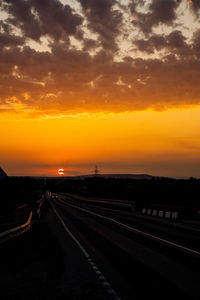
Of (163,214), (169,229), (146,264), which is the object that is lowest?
(146,264)

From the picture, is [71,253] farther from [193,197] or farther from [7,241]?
[193,197]

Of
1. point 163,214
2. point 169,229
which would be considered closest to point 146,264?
point 169,229

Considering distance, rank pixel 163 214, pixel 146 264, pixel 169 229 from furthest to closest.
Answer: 1. pixel 163 214
2. pixel 169 229
3. pixel 146 264

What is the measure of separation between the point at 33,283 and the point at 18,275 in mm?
1540

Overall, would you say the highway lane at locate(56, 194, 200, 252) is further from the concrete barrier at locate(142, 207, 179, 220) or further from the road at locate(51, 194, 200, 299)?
the concrete barrier at locate(142, 207, 179, 220)

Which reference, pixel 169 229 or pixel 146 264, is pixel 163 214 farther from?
pixel 146 264

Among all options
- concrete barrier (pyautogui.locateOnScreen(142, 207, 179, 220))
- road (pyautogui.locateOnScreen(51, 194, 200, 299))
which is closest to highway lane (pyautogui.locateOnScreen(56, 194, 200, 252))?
road (pyautogui.locateOnScreen(51, 194, 200, 299))

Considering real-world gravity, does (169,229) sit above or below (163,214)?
below

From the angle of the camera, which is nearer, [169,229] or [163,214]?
[169,229]

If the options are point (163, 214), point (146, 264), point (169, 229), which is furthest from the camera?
point (163, 214)

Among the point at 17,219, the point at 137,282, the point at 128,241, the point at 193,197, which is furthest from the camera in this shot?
the point at 193,197

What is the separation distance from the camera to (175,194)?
7112 cm

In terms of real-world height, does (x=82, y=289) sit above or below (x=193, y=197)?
below

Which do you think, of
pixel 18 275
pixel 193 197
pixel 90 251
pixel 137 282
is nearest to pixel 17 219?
pixel 90 251
